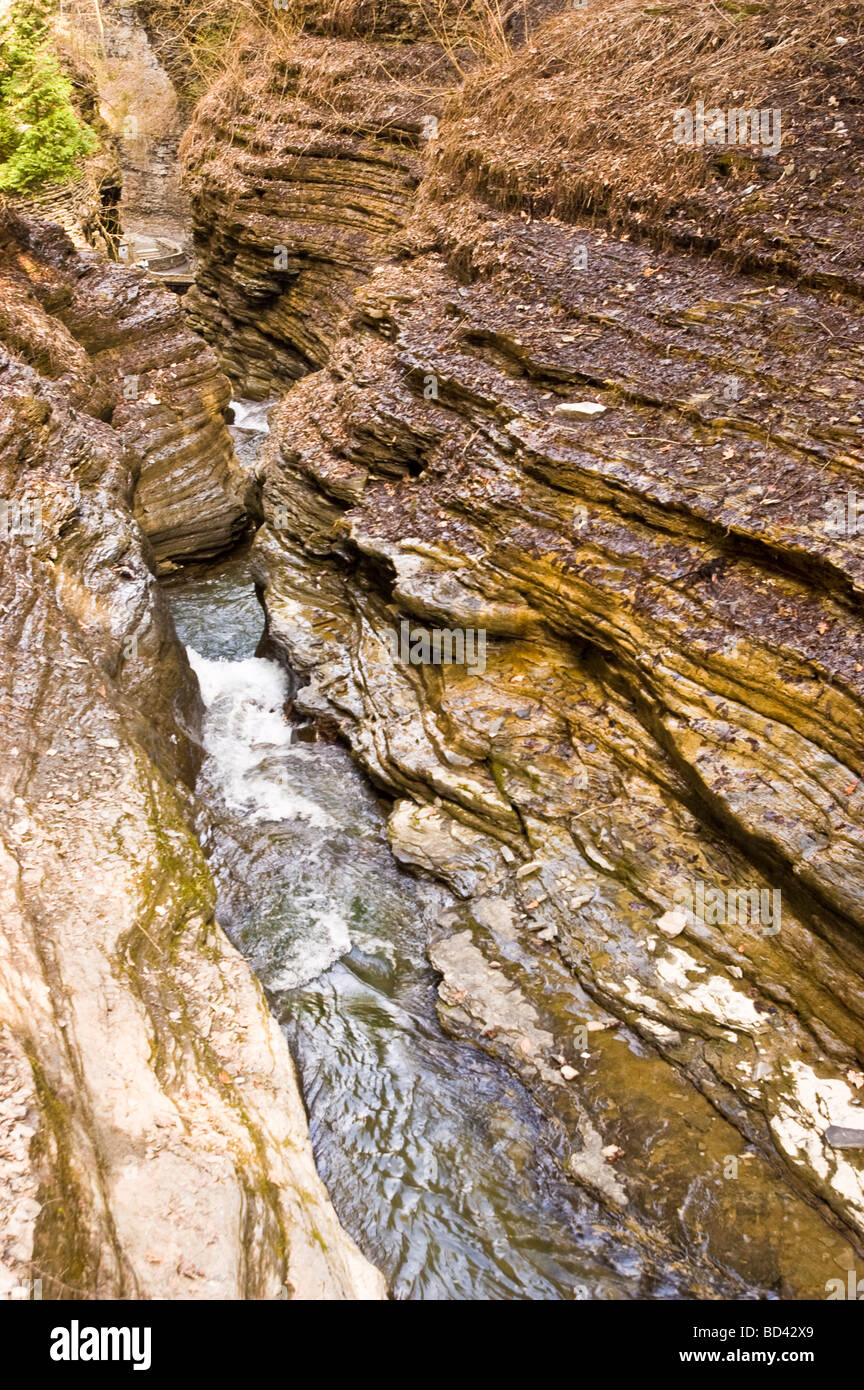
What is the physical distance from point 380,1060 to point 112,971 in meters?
1.97

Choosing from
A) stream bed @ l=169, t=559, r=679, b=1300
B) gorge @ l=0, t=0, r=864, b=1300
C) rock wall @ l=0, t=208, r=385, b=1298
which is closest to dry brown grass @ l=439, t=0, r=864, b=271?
gorge @ l=0, t=0, r=864, b=1300

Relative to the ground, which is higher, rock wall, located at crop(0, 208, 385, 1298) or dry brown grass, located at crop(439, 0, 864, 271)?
dry brown grass, located at crop(439, 0, 864, 271)

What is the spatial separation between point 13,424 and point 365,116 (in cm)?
992

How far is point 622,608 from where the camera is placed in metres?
6.84

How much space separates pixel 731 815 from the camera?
5734mm

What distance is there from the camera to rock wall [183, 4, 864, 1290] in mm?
5457

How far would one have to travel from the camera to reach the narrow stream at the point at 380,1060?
16.4ft

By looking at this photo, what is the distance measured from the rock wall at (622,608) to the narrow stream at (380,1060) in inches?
10.9

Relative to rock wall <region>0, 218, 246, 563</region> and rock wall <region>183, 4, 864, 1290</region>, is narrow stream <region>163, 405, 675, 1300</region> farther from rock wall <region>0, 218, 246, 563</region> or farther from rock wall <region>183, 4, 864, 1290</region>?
rock wall <region>0, 218, 246, 563</region>

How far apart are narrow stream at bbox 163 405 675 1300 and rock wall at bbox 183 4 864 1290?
277 millimetres

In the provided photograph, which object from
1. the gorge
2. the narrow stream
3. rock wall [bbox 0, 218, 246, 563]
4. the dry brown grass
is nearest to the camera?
the gorge

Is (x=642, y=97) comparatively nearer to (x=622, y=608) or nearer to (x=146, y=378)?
A: (x=622, y=608)
